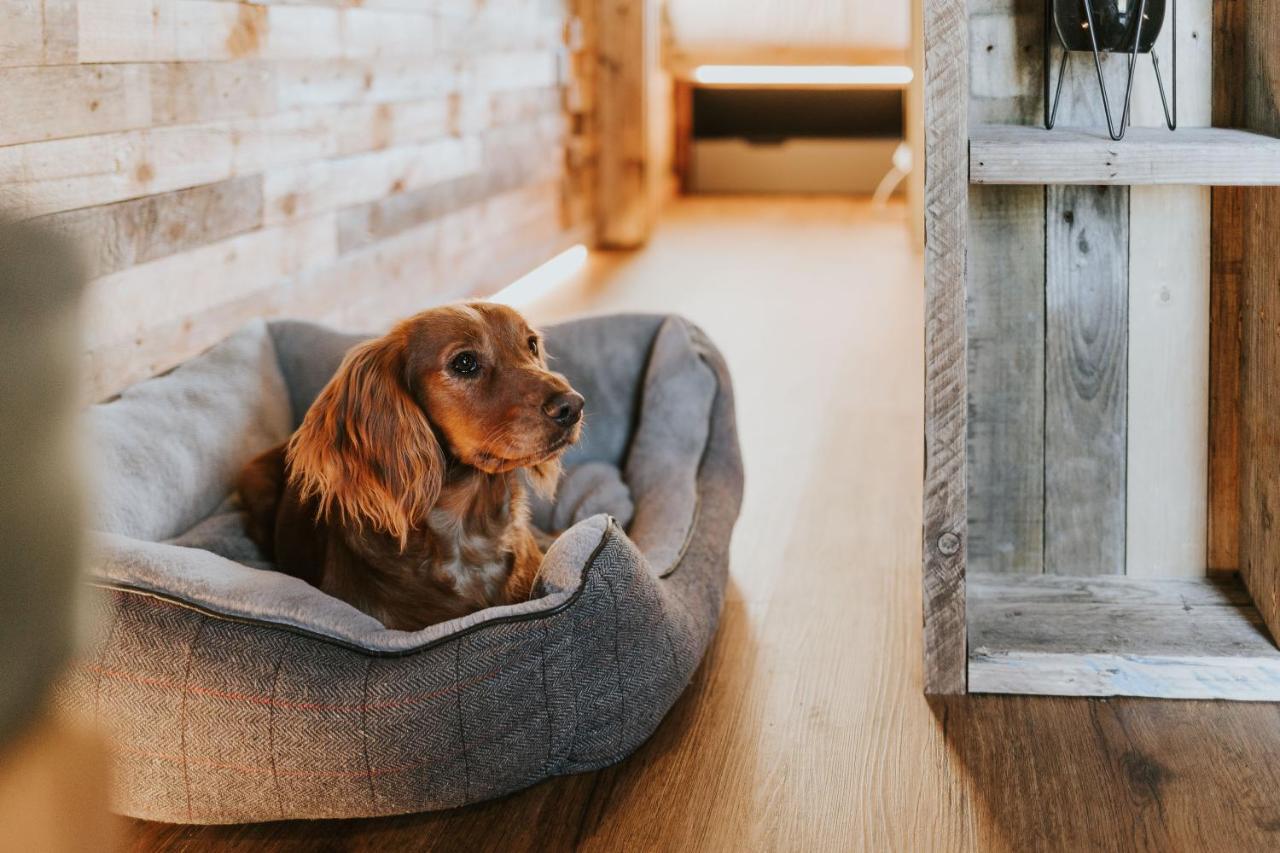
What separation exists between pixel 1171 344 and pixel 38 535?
189cm

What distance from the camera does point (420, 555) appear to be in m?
1.94

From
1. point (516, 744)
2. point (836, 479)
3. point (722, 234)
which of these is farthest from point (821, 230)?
point (516, 744)

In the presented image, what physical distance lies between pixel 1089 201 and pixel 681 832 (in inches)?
46.1

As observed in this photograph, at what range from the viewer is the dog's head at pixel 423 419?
6.07ft

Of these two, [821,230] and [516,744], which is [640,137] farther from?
[516,744]

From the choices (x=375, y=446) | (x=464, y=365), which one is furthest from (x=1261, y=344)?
(x=375, y=446)

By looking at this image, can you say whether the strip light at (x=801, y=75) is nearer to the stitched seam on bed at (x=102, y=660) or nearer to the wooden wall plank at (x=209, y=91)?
the wooden wall plank at (x=209, y=91)

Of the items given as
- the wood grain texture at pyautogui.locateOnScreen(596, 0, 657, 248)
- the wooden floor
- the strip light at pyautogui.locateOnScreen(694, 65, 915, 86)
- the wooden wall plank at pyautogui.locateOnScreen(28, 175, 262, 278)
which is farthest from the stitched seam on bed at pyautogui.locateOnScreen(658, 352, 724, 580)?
the strip light at pyautogui.locateOnScreen(694, 65, 915, 86)

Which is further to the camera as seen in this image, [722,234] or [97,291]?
[722,234]

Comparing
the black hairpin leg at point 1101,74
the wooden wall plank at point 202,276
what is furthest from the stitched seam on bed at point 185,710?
the black hairpin leg at point 1101,74

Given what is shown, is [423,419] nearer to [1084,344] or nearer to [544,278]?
[1084,344]

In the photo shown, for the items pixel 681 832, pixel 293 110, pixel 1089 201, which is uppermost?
pixel 293 110

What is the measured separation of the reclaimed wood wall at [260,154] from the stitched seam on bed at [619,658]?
789 millimetres

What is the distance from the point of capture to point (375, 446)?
1.84m
